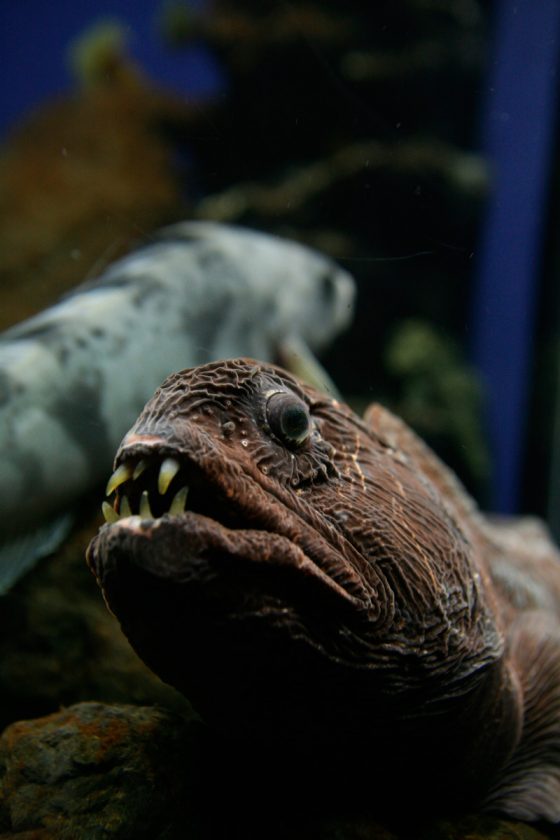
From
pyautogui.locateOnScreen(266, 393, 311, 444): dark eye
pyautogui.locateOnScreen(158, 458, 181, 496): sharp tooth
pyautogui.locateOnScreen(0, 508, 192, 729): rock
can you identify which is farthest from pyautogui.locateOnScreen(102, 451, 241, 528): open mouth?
pyautogui.locateOnScreen(0, 508, 192, 729): rock

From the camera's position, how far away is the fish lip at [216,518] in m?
1.35

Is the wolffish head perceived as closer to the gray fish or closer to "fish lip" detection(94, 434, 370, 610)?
"fish lip" detection(94, 434, 370, 610)

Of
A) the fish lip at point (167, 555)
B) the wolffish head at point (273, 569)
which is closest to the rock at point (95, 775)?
the wolffish head at point (273, 569)

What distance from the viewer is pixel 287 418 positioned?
65.0 inches

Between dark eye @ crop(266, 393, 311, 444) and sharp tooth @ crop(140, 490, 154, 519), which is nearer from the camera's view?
sharp tooth @ crop(140, 490, 154, 519)

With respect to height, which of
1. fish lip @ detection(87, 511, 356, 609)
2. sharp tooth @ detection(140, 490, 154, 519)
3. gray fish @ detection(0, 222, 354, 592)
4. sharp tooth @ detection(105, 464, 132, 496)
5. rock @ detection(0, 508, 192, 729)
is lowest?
rock @ detection(0, 508, 192, 729)

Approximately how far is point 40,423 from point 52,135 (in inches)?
164

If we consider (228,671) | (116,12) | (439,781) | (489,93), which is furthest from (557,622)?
(116,12)

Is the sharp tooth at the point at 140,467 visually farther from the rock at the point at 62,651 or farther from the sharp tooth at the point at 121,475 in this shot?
the rock at the point at 62,651

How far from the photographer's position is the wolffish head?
1383 mm

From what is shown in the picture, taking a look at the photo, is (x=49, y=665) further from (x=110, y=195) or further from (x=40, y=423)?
(x=110, y=195)

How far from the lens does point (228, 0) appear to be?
5141mm

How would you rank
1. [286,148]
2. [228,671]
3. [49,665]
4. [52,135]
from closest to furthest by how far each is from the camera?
[228,671], [49,665], [286,148], [52,135]

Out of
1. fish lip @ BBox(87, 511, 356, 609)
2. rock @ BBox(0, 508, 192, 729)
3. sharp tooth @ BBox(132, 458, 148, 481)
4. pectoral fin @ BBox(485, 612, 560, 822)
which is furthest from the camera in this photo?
rock @ BBox(0, 508, 192, 729)
